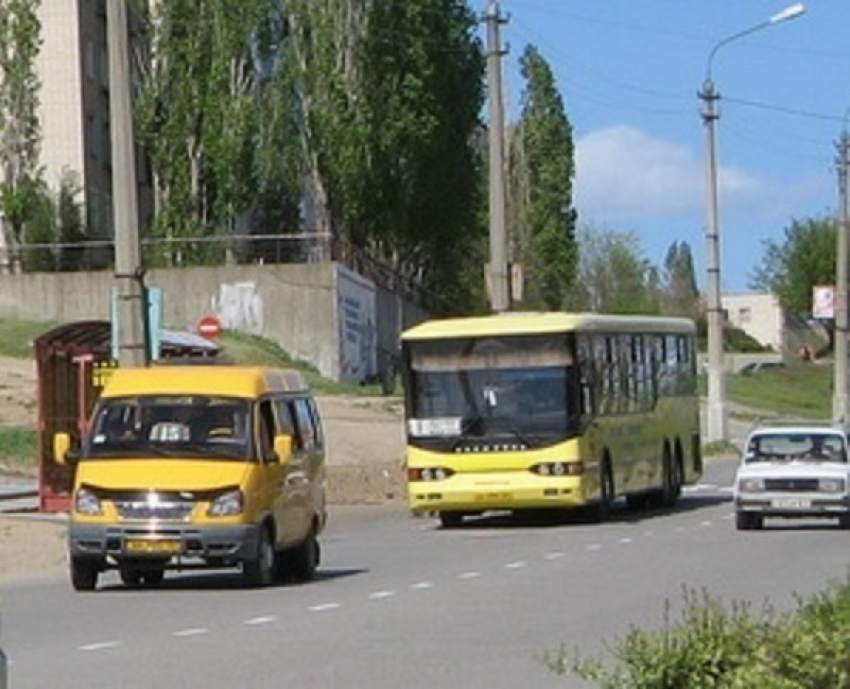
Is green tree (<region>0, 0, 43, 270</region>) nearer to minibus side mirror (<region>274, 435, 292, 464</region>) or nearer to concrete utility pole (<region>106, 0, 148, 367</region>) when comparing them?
concrete utility pole (<region>106, 0, 148, 367</region>)

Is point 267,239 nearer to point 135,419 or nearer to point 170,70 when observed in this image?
point 170,70

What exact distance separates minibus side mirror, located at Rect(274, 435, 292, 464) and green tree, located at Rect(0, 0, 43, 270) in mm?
51305

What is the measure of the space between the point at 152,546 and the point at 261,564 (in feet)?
4.26

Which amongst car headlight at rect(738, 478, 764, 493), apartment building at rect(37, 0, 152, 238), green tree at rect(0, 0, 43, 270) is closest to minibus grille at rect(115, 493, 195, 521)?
car headlight at rect(738, 478, 764, 493)

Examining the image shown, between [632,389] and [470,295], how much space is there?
5658cm

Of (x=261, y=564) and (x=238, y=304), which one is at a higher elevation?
(x=238, y=304)

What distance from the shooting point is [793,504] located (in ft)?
114

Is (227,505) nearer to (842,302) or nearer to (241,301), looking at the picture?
(241,301)

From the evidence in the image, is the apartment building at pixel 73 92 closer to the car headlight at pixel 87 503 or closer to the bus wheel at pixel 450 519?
the bus wheel at pixel 450 519

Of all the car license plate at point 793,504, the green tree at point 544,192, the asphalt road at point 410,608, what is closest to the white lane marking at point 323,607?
the asphalt road at point 410,608

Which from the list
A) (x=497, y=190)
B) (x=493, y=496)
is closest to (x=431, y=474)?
(x=493, y=496)

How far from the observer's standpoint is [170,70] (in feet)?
257

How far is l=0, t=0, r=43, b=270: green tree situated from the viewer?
75.1 m

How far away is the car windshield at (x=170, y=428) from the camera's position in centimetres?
2469
